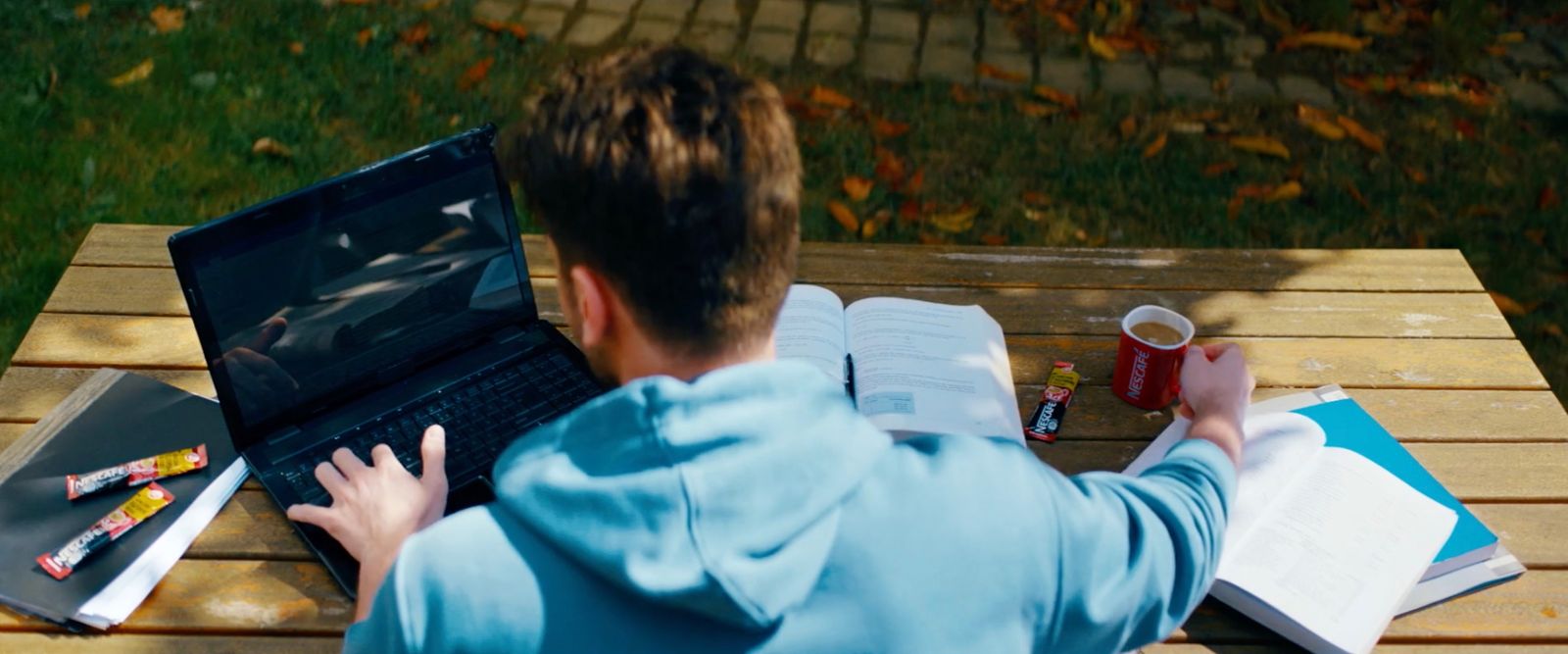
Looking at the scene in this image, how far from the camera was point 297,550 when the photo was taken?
169 centimetres

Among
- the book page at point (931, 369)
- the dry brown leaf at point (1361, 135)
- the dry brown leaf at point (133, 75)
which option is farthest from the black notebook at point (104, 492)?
the dry brown leaf at point (1361, 135)

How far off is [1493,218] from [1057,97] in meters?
1.39

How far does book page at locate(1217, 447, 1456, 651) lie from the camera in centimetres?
159

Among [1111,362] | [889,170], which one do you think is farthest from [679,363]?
[889,170]

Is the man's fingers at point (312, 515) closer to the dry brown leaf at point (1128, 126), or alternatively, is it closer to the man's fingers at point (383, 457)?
the man's fingers at point (383, 457)

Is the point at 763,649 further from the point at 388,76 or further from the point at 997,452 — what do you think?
the point at 388,76

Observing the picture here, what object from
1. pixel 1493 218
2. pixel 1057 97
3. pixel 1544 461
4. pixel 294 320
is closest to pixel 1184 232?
pixel 1057 97

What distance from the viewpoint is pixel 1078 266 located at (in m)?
2.37

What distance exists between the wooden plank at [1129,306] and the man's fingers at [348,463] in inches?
18.8

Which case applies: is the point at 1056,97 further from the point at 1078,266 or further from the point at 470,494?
the point at 470,494

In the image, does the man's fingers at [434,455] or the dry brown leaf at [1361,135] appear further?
the dry brown leaf at [1361,135]

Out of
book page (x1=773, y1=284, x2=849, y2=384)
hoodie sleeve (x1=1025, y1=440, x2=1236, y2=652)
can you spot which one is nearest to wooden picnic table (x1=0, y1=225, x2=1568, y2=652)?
book page (x1=773, y1=284, x2=849, y2=384)

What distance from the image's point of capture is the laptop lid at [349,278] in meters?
1.73

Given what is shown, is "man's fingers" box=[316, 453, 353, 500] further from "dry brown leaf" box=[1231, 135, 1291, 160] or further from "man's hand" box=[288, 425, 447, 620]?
"dry brown leaf" box=[1231, 135, 1291, 160]
